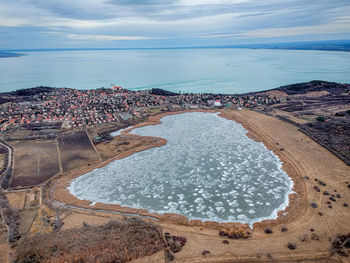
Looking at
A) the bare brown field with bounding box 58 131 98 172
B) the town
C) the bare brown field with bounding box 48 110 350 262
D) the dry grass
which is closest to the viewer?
the dry grass

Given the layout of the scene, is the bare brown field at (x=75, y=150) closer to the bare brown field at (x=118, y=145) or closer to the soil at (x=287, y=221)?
the bare brown field at (x=118, y=145)

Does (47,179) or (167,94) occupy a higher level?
(167,94)

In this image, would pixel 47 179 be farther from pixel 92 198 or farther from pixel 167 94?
pixel 167 94

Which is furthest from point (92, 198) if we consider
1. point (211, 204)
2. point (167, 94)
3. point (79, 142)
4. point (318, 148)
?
point (167, 94)

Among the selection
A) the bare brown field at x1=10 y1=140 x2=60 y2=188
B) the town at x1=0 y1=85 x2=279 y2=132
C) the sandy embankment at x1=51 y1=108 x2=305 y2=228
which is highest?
the town at x1=0 y1=85 x2=279 y2=132

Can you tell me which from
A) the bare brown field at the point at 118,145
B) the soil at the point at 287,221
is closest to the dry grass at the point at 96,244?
the soil at the point at 287,221

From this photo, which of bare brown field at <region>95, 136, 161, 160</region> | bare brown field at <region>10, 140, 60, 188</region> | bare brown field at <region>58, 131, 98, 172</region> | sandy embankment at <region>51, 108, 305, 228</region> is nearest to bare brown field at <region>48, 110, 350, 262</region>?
sandy embankment at <region>51, 108, 305, 228</region>

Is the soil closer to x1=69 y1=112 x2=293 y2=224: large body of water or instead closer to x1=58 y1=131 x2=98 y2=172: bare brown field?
x1=69 y1=112 x2=293 y2=224: large body of water
